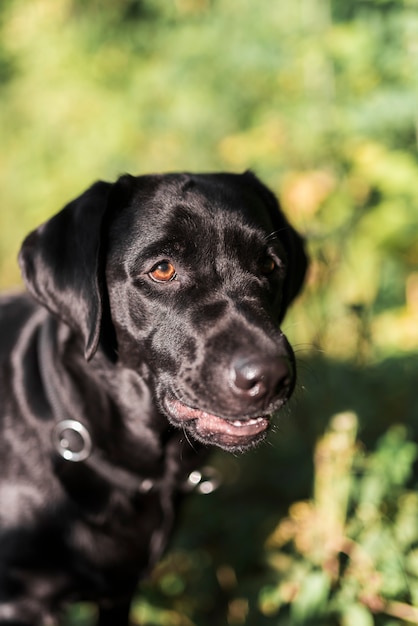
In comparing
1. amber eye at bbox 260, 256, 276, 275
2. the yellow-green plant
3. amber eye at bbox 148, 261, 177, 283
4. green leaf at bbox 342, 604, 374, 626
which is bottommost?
the yellow-green plant

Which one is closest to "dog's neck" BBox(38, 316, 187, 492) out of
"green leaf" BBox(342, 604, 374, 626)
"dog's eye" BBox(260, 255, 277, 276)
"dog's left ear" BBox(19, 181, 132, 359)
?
"dog's left ear" BBox(19, 181, 132, 359)

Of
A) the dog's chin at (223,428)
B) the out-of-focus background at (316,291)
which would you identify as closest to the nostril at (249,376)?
the dog's chin at (223,428)

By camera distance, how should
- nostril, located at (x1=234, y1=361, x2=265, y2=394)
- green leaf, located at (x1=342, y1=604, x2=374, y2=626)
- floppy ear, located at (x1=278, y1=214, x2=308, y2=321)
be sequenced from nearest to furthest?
nostril, located at (x1=234, y1=361, x2=265, y2=394), green leaf, located at (x1=342, y1=604, x2=374, y2=626), floppy ear, located at (x1=278, y1=214, x2=308, y2=321)

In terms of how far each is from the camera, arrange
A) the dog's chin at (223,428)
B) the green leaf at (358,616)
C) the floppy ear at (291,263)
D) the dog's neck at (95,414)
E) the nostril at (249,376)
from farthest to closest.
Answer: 1. the floppy ear at (291,263)
2. the dog's neck at (95,414)
3. the green leaf at (358,616)
4. the dog's chin at (223,428)
5. the nostril at (249,376)

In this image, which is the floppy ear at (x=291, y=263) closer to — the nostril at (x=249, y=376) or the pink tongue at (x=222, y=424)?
the pink tongue at (x=222, y=424)

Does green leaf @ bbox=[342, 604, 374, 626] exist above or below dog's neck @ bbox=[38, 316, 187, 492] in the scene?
below

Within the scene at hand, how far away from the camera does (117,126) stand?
6.26 metres

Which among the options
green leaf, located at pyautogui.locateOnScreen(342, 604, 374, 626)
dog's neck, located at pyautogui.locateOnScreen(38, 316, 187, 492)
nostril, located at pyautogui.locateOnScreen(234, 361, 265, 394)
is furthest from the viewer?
dog's neck, located at pyautogui.locateOnScreen(38, 316, 187, 492)

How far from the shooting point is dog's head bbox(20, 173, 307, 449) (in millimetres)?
1893

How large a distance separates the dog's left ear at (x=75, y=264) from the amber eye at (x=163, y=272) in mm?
169

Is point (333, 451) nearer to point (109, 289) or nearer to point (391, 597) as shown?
point (391, 597)

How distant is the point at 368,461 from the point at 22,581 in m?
1.32

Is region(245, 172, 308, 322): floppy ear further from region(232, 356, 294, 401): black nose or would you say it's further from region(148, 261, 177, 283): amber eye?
region(232, 356, 294, 401): black nose

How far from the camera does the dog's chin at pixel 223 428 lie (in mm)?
1981
